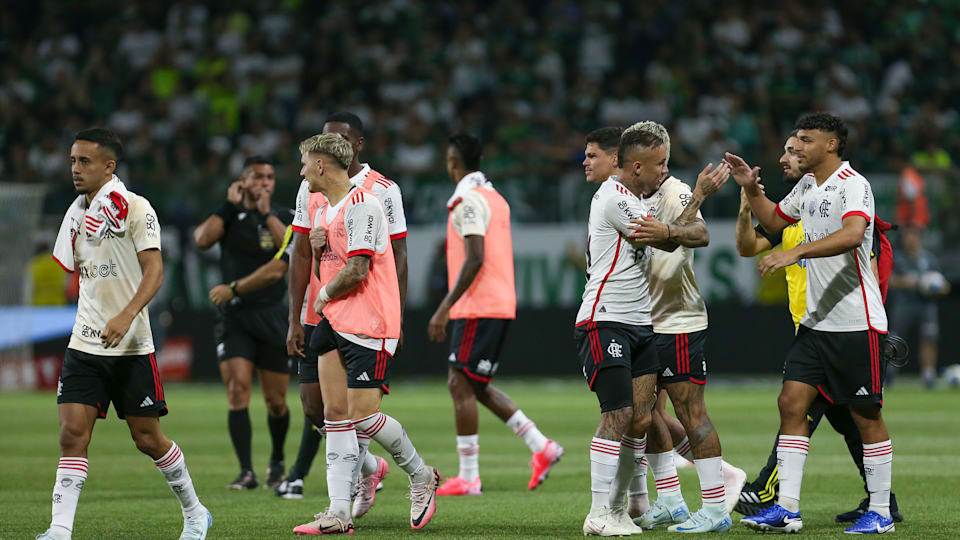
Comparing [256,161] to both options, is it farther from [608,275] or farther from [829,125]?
[829,125]

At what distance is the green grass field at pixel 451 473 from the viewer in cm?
851

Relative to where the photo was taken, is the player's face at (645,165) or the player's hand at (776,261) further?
the player's face at (645,165)

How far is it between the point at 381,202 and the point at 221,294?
2.84 meters

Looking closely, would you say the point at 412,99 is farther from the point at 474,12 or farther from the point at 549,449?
the point at 549,449

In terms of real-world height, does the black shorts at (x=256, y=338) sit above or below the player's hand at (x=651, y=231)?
below

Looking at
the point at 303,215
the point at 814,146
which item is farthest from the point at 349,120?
the point at 814,146


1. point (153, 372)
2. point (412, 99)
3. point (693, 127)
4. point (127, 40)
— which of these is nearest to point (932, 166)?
point (693, 127)

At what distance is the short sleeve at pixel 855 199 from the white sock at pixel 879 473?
1.38m

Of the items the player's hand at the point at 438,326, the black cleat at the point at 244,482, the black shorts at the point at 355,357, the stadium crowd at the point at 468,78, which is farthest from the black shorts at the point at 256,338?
the stadium crowd at the point at 468,78

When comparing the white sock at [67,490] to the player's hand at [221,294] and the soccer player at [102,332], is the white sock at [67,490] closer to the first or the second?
the soccer player at [102,332]

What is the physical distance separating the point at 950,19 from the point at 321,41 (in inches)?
493

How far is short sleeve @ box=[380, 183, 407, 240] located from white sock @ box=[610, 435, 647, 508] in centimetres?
194

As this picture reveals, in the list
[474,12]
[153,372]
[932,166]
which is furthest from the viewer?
[474,12]

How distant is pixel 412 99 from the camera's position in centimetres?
2606
